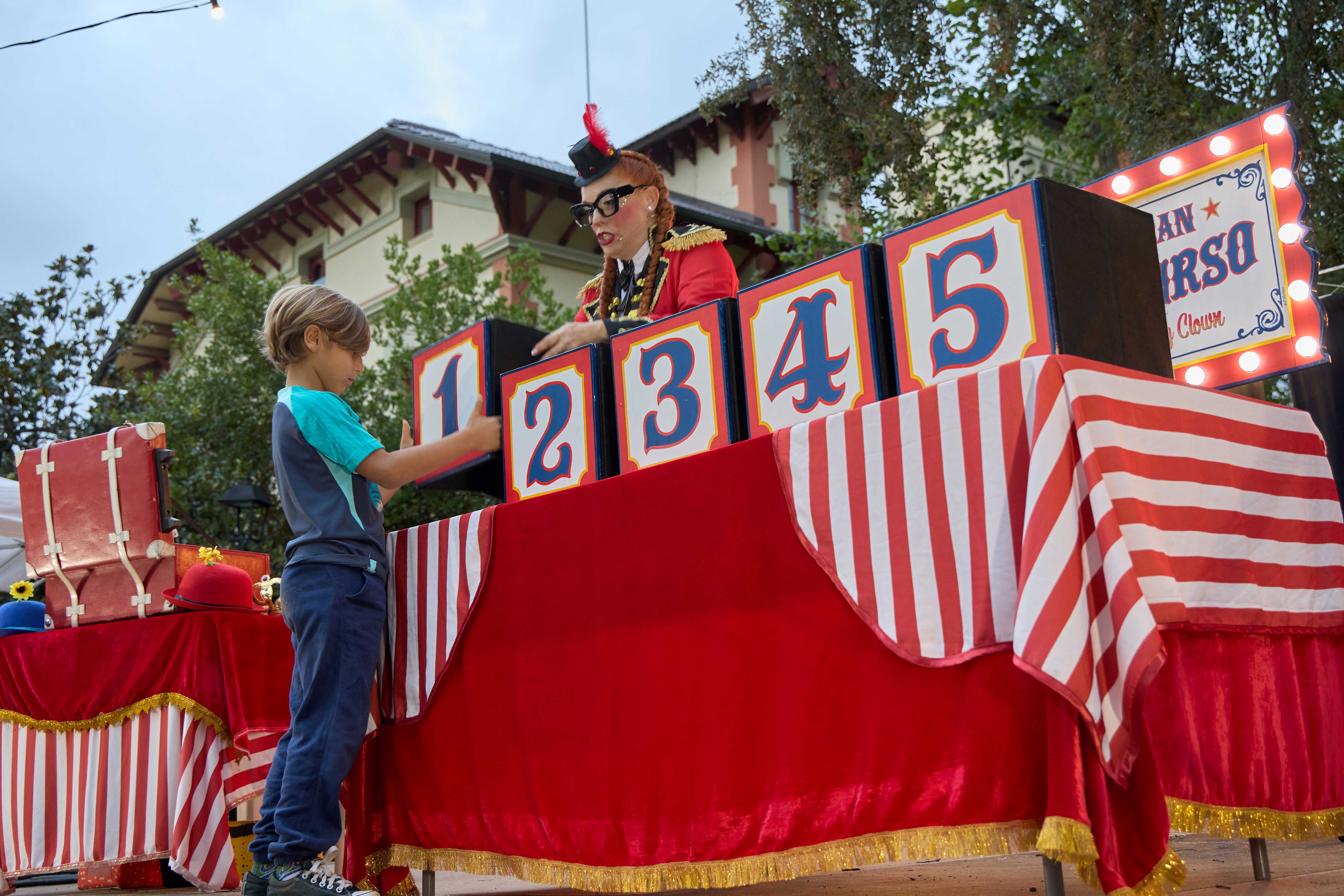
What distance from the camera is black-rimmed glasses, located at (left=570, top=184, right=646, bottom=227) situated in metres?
3.11

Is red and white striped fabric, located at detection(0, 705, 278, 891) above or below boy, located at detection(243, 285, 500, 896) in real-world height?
below

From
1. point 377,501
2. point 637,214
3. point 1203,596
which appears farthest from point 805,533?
point 637,214

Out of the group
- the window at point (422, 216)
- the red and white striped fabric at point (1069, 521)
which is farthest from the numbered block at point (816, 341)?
the window at point (422, 216)

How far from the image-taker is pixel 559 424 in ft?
8.62

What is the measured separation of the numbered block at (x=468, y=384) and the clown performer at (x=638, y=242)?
10 cm

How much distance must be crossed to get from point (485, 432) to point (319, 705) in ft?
2.58

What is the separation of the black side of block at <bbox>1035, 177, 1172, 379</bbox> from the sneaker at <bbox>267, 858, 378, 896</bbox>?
1.79 metres

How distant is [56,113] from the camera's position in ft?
46.3

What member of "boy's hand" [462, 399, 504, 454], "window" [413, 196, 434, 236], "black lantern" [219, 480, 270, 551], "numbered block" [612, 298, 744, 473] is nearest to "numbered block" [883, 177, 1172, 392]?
"numbered block" [612, 298, 744, 473]

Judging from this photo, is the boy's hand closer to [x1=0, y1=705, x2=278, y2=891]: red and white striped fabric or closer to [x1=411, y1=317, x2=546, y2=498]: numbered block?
[x1=411, y1=317, x2=546, y2=498]: numbered block

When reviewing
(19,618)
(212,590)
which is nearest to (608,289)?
(212,590)

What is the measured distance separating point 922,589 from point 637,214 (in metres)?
1.77

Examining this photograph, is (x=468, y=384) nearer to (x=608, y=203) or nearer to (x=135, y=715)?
(x=608, y=203)

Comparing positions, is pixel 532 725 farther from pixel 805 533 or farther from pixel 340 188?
pixel 340 188
